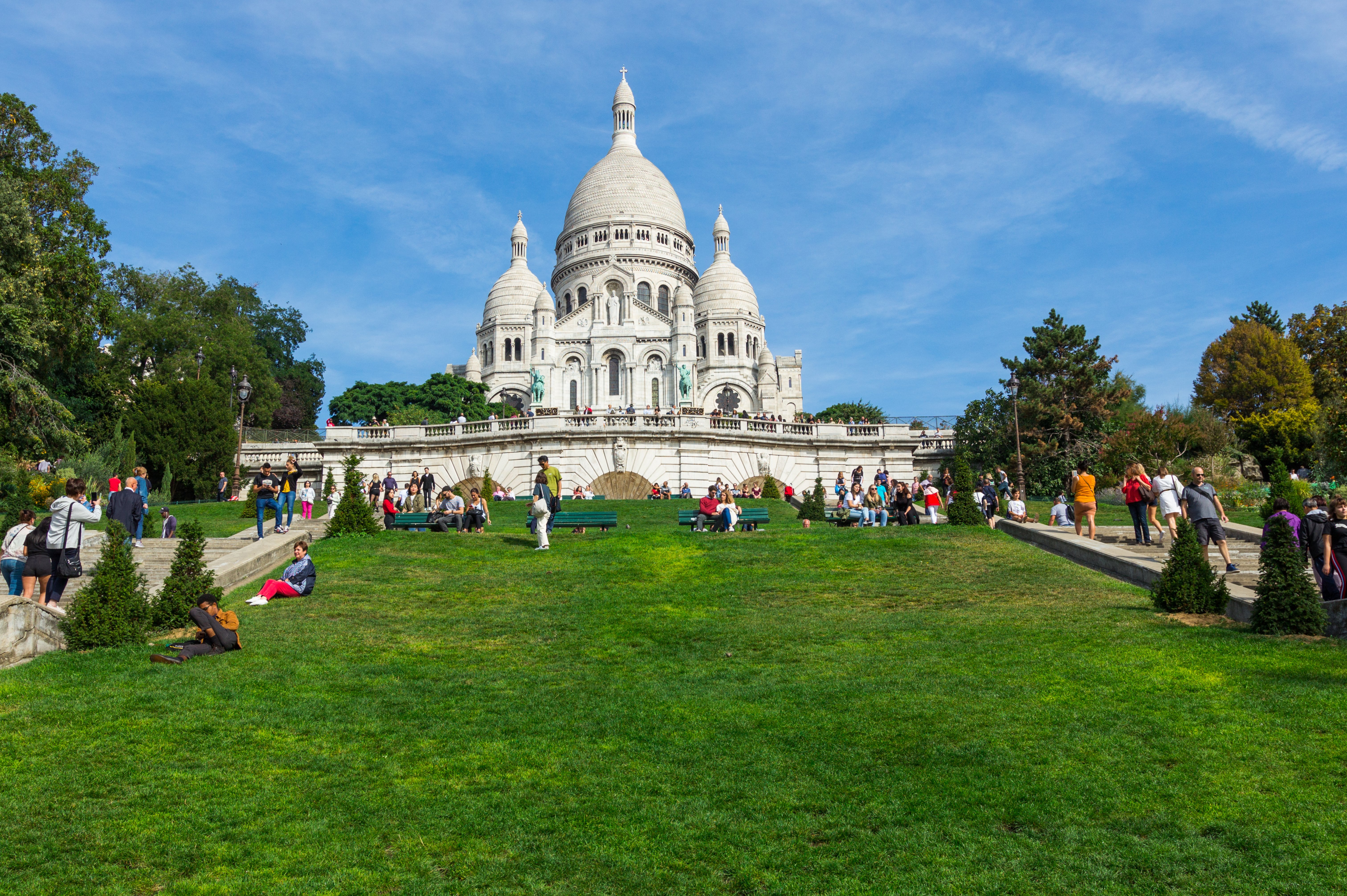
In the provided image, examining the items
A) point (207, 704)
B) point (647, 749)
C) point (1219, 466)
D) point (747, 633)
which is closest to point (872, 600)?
point (747, 633)

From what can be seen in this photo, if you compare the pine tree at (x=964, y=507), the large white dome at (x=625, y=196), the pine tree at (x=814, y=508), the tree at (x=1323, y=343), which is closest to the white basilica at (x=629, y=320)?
the large white dome at (x=625, y=196)

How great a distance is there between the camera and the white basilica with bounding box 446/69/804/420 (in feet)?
254

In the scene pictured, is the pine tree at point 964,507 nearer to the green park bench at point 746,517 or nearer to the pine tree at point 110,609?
the green park bench at point 746,517

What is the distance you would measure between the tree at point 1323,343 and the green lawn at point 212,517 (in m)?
42.0

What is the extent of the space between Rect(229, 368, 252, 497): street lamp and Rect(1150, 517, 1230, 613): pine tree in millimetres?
23937

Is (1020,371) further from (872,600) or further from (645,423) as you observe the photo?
(872,600)

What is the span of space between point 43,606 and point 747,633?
7312 millimetres

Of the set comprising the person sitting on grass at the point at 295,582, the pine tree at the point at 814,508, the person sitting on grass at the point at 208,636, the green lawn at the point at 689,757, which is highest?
the pine tree at the point at 814,508

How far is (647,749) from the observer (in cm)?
718

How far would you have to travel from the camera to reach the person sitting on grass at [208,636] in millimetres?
9680

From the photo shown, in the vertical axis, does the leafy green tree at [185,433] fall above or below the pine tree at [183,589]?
above

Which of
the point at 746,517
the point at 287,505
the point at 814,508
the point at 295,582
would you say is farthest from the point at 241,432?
the point at 295,582

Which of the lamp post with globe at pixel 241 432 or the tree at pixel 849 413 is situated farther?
the tree at pixel 849 413

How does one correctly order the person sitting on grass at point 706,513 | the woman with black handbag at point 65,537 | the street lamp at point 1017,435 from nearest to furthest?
the woman with black handbag at point 65,537 → the person sitting on grass at point 706,513 → the street lamp at point 1017,435
